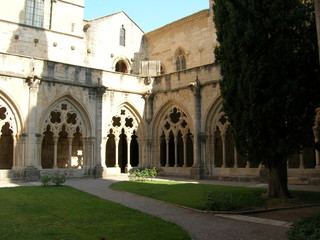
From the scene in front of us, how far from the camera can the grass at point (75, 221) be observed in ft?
17.0

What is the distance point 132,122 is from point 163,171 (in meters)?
3.03

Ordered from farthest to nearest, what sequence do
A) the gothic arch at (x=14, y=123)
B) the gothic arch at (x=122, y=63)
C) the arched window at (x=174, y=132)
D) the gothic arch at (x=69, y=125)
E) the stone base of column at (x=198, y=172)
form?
1. the gothic arch at (x=122, y=63)
2. the arched window at (x=174, y=132)
3. the stone base of column at (x=198, y=172)
4. the gothic arch at (x=69, y=125)
5. the gothic arch at (x=14, y=123)

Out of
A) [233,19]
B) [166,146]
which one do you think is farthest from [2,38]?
[233,19]

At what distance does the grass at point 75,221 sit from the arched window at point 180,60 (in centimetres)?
1667

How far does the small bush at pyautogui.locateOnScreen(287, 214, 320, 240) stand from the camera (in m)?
4.04

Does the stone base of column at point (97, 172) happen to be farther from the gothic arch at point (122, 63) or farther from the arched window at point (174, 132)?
the gothic arch at point (122, 63)

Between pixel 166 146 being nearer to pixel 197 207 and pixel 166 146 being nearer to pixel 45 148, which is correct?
pixel 45 148

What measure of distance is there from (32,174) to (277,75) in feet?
34.3

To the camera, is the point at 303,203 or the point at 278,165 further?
the point at 278,165

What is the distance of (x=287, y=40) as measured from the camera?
8.55m

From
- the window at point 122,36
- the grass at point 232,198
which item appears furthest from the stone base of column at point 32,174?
the window at point 122,36

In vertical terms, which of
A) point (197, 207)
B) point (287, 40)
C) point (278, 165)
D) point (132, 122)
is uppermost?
point (287, 40)

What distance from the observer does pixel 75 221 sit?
20.4 ft

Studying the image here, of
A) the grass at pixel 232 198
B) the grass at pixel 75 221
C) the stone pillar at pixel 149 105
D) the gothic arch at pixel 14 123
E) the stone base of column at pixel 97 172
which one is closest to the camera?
the grass at pixel 75 221
